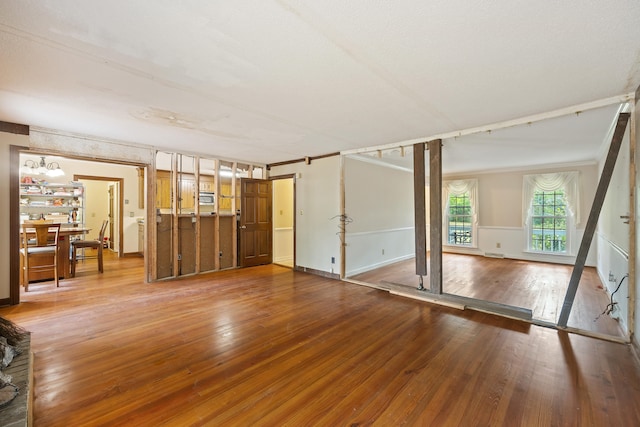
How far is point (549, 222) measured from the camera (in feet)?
22.0

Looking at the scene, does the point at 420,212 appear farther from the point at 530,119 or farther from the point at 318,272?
the point at 318,272

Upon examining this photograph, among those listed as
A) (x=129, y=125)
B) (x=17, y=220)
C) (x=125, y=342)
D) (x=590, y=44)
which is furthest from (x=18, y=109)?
(x=590, y=44)

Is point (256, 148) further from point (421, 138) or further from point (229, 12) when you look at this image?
point (229, 12)

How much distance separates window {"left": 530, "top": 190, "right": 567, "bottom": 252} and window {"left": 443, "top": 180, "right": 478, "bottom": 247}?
1333 mm

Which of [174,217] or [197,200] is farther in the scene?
[197,200]

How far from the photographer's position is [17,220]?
12.1 feet

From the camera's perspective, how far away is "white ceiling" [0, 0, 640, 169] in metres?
1.56

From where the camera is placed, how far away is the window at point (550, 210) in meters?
6.38

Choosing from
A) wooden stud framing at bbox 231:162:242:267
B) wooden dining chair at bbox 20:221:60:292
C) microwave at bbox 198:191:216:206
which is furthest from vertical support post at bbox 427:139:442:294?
A: wooden dining chair at bbox 20:221:60:292

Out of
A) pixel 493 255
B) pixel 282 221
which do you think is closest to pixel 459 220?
pixel 493 255

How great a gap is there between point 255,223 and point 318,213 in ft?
5.29

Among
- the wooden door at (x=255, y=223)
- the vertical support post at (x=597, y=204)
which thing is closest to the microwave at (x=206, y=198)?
the wooden door at (x=255, y=223)

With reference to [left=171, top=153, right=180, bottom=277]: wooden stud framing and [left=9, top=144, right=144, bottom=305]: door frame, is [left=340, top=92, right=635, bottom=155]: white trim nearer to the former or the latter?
[left=171, top=153, right=180, bottom=277]: wooden stud framing

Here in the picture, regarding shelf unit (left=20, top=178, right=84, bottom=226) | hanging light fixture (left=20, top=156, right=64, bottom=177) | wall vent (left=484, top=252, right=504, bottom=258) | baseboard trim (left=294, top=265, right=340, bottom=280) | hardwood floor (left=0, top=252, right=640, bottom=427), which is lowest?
hardwood floor (left=0, top=252, right=640, bottom=427)
